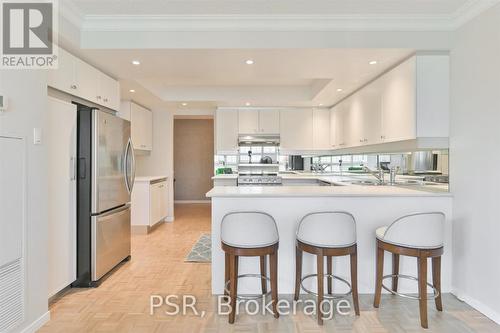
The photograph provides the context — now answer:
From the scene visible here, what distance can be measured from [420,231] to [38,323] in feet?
9.24

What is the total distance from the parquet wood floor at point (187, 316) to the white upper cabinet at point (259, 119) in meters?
2.98

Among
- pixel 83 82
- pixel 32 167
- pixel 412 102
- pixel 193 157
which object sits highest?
pixel 83 82

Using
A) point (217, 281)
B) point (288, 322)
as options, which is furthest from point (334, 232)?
point (217, 281)

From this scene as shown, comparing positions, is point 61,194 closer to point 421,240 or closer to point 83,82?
point 83,82

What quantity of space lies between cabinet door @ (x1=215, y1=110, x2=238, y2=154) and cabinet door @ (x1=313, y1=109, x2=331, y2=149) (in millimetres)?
1436

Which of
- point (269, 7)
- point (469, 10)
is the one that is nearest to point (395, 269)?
point (469, 10)

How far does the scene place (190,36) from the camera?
275cm

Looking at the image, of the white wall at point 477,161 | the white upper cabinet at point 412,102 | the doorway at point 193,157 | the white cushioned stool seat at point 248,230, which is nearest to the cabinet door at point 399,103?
the white upper cabinet at point 412,102

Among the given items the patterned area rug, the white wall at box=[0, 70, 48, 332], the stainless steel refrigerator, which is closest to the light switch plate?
the white wall at box=[0, 70, 48, 332]

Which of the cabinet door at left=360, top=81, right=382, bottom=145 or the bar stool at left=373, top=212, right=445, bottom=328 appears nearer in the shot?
the bar stool at left=373, top=212, right=445, bottom=328

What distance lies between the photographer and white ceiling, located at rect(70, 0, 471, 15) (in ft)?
8.13

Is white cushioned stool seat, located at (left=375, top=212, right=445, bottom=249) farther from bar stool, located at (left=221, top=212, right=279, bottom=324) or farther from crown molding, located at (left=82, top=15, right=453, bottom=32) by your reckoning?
crown molding, located at (left=82, top=15, right=453, bottom=32)

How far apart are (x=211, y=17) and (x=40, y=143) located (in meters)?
1.68

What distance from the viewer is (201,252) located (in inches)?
158
